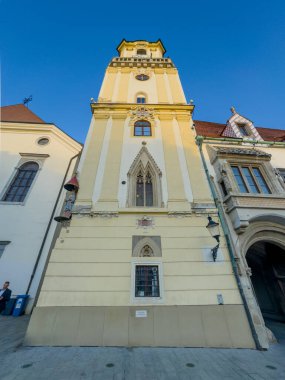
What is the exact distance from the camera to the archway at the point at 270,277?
884 cm

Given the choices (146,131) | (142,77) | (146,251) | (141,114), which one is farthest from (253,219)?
(142,77)

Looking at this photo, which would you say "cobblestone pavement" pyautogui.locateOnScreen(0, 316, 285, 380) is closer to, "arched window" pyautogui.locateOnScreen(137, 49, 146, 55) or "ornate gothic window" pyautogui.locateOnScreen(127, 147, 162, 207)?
"ornate gothic window" pyautogui.locateOnScreen(127, 147, 162, 207)

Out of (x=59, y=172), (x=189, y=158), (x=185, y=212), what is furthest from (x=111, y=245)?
(x=59, y=172)

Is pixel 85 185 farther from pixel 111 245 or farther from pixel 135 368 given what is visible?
pixel 135 368

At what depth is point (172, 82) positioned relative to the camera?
15820 millimetres

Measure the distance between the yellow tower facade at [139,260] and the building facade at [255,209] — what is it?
0.60 metres

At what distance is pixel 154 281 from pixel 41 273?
5.78 metres

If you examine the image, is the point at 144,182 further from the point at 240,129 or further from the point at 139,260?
the point at 240,129

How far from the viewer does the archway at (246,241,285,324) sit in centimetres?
884

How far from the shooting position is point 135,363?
4184 millimetres

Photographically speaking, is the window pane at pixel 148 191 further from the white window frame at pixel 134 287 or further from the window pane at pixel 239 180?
the window pane at pixel 239 180

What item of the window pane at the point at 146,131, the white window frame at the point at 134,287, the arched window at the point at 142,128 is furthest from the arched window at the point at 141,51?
the white window frame at the point at 134,287

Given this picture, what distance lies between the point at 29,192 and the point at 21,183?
119 cm

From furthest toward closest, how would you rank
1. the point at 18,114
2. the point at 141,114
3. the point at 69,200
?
the point at 18,114 < the point at 141,114 < the point at 69,200
